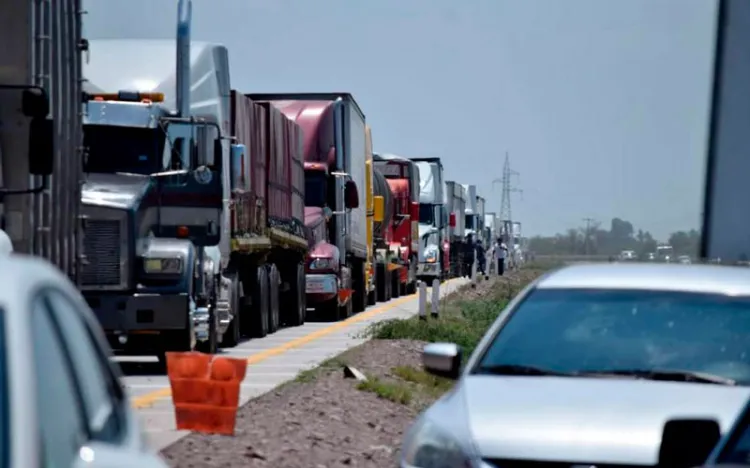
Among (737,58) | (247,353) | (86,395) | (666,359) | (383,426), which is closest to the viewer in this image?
(86,395)

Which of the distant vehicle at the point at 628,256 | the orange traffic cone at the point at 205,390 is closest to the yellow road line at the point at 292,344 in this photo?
the orange traffic cone at the point at 205,390

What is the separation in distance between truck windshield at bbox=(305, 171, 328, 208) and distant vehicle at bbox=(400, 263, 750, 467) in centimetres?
2509

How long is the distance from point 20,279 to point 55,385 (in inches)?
12.6

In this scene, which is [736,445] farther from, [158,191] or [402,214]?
[402,214]

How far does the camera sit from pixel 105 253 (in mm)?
19703

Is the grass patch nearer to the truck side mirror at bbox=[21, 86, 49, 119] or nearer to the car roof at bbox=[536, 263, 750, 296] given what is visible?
the truck side mirror at bbox=[21, 86, 49, 119]

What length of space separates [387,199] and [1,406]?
1685 inches

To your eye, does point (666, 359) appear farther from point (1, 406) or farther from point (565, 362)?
point (1, 406)

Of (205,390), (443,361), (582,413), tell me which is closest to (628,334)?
(443,361)

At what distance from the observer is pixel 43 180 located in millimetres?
14109

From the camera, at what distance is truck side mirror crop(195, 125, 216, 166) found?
2052cm

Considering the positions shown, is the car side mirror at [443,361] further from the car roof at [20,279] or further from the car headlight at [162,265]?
the car headlight at [162,265]

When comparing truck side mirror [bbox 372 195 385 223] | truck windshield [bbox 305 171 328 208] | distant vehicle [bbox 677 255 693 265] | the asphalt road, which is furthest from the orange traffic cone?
truck side mirror [bbox 372 195 385 223]

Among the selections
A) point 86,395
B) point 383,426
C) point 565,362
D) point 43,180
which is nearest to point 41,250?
point 43,180
